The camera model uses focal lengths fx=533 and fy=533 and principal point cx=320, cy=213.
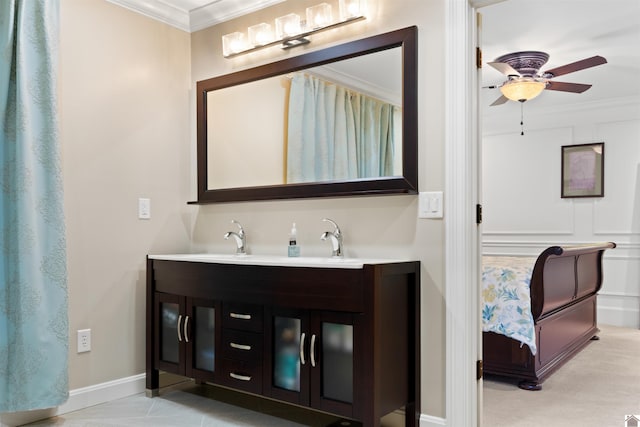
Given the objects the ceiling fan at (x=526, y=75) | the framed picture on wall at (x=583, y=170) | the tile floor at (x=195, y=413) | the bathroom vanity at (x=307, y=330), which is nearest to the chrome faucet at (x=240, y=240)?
the bathroom vanity at (x=307, y=330)

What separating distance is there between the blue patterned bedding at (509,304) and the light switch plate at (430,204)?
1.28m

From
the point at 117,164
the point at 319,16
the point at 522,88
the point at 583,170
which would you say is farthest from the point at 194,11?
the point at 583,170

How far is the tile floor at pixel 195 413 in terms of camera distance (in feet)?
8.85

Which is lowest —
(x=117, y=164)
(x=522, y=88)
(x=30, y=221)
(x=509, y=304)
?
(x=509, y=304)

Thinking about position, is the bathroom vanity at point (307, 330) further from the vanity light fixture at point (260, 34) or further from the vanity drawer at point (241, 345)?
the vanity light fixture at point (260, 34)

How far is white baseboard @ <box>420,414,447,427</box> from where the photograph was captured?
2.45m

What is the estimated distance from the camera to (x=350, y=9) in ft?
9.12

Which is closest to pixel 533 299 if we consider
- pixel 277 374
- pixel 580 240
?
pixel 277 374

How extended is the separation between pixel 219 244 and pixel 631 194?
4.45 meters

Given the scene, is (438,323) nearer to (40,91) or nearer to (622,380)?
(622,380)

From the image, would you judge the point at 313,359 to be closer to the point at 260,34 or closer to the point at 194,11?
the point at 260,34

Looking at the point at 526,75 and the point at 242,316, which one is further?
the point at 526,75

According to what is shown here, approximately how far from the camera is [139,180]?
3.27m

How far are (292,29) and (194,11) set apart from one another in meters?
0.84
